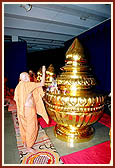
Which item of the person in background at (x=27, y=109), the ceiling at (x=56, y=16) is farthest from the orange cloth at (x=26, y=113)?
the ceiling at (x=56, y=16)

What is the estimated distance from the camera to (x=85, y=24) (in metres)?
4.24

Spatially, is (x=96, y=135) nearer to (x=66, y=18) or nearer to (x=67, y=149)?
(x=67, y=149)

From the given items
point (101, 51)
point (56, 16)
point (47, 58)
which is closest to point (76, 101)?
point (101, 51)

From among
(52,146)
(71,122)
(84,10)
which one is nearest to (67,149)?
(52,146)

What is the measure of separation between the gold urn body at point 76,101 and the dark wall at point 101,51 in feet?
6.24

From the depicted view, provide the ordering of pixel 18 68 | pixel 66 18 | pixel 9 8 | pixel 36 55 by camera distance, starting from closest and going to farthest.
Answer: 1. pixel 9 8
2. pixel 66 18
3. pixel 18 68
4. pixel 36 55

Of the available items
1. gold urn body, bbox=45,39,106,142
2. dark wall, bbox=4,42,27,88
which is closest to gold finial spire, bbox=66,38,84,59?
gold urn body, bbox=45,39,106,142

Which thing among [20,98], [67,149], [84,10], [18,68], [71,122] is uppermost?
[84,10]

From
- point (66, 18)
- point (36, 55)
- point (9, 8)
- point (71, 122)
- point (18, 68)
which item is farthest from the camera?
point (36, 55)

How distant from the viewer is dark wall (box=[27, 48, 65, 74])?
25.5 feet

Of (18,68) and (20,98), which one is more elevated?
(18,68)

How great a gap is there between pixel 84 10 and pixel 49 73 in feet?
7.03

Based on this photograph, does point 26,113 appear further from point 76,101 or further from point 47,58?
point 47,58

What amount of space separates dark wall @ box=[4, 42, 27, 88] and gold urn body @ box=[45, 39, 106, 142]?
14.8 feet
